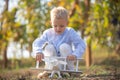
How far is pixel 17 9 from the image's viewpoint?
9.52 meters

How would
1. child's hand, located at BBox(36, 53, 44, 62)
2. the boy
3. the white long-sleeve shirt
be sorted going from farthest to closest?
the white long-sleeve shirt < the boy < child's hand, located at BBox(36, 53, 44, 62)

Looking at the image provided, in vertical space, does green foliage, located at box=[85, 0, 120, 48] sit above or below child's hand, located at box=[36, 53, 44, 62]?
above

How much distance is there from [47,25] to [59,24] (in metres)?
5.16

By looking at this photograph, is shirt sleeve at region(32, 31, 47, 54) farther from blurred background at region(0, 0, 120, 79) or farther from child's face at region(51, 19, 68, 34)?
blurred background at region(0, 0, 120, 79)

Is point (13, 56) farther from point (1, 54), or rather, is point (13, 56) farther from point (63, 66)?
point (63, 66)

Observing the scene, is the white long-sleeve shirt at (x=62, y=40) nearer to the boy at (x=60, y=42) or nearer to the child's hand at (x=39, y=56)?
the boy at (x=60, y=42)

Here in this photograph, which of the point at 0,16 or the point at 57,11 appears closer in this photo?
the point at 57,11

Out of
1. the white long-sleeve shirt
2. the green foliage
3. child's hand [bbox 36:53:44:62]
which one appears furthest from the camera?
the green foliage

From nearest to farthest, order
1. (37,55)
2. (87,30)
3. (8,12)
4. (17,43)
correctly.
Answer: (37,55), (87,30), (8,12), (17,43)

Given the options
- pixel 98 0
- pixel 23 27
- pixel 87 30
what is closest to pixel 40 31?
pixel 23 27

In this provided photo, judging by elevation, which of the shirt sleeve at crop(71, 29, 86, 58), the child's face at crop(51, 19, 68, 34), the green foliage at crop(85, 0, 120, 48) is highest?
the green foliage at crop(85, 0, 120, 48)

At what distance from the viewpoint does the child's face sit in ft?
13.9

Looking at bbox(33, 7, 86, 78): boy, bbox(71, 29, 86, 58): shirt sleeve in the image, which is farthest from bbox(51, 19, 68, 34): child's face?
bbox(71, 29, 86, 58): shirt sleeve

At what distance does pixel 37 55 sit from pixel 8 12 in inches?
219
